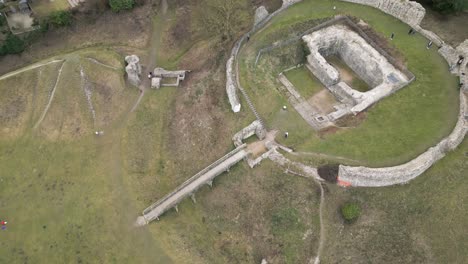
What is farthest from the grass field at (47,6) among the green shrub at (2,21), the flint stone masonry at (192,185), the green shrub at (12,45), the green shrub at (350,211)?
the green shrub at (350,211)

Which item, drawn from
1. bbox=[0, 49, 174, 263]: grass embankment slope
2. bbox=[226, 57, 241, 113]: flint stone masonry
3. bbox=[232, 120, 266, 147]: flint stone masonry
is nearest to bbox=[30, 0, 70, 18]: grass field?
bbox=[0, 49, 174, 263]: grass embankment slope

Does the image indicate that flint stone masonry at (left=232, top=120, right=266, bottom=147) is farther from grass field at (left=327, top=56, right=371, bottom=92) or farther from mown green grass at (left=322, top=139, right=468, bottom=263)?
grass field at (left=327, top=56, right=371, bottom=92)

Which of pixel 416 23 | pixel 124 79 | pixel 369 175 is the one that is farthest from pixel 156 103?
pixel 416 23

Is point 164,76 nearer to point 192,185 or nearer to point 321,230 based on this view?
point 192,185

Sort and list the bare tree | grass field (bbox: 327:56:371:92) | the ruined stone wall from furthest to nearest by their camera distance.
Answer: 1. the bare tree
2. grass field (bbox: 327:56:371:92)
3. the ruined stone wall

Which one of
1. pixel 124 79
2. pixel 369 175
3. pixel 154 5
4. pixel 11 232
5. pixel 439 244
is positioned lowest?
pixel 439 244

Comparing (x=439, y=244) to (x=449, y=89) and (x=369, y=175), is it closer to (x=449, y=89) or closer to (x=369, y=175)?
(x=369, y=175)
